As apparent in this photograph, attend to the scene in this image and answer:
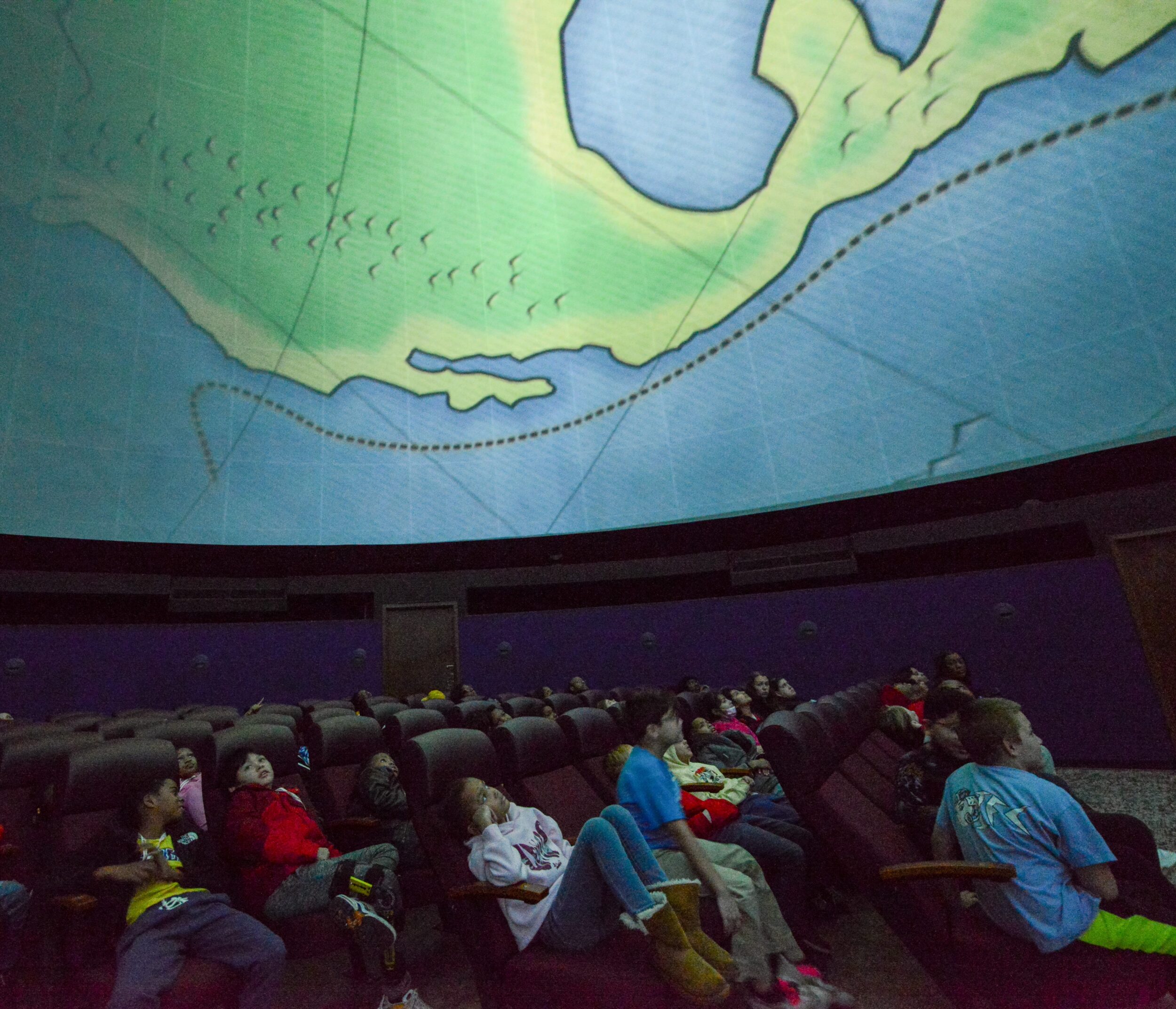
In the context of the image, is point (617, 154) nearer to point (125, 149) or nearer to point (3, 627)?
point (125, 149)

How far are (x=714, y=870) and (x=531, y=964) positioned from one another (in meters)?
0.60

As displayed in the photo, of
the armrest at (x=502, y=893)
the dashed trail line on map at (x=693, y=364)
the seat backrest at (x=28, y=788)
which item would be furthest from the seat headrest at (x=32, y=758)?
the dashed trail line on map at (x=693, y=364)

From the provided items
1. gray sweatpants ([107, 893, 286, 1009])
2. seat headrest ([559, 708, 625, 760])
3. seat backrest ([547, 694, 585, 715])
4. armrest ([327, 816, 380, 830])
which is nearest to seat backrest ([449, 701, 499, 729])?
seat backrest ([547, 694, 585, 715])

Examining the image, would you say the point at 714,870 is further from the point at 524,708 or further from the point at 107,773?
the point at 524,708

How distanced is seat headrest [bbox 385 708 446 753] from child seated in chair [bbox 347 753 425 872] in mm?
401

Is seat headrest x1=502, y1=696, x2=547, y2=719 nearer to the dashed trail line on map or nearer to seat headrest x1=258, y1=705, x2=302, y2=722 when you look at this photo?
seat headrest x1=258, y1=705, x2=302, y2=722

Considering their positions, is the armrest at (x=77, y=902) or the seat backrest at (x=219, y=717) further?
the seat backrest at (x=219, y=717)

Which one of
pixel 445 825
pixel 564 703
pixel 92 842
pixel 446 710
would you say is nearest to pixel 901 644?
pixel 564 703

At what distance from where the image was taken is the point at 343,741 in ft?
11.7

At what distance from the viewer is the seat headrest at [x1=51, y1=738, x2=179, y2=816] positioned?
98.9 inches

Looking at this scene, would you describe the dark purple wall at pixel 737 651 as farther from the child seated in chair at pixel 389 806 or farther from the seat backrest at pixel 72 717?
the child seated in chair at pixel 389 806

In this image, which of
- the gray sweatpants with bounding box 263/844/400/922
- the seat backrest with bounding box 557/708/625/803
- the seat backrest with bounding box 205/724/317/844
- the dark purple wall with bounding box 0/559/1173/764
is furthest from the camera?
the dark purple wall with bounding box 0/559/1173/764

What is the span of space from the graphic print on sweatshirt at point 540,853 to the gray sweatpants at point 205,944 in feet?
2.61

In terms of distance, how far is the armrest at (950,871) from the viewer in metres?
1.72
